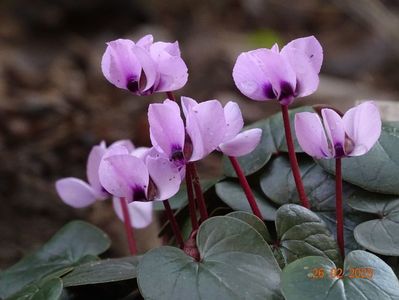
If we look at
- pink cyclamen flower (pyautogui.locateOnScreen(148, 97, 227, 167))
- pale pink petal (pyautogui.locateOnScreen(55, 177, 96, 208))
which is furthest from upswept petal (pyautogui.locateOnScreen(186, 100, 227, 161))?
pale pink petal (pyautogui.locateOnScreen(55, 177, 96, 208))

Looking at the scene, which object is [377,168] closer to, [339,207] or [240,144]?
[339,207]

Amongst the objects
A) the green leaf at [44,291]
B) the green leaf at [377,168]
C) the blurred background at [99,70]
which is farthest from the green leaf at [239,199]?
the blurred background at [99,70]

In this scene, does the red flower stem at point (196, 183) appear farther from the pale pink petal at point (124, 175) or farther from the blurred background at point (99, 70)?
the blurred background at point (99, 70)

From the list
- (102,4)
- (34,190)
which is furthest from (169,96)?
(102,4)

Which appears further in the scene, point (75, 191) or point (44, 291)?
point (75, 191)

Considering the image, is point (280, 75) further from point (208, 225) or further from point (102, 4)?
point (102, 4)

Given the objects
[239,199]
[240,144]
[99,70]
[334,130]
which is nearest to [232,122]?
[240,144]
